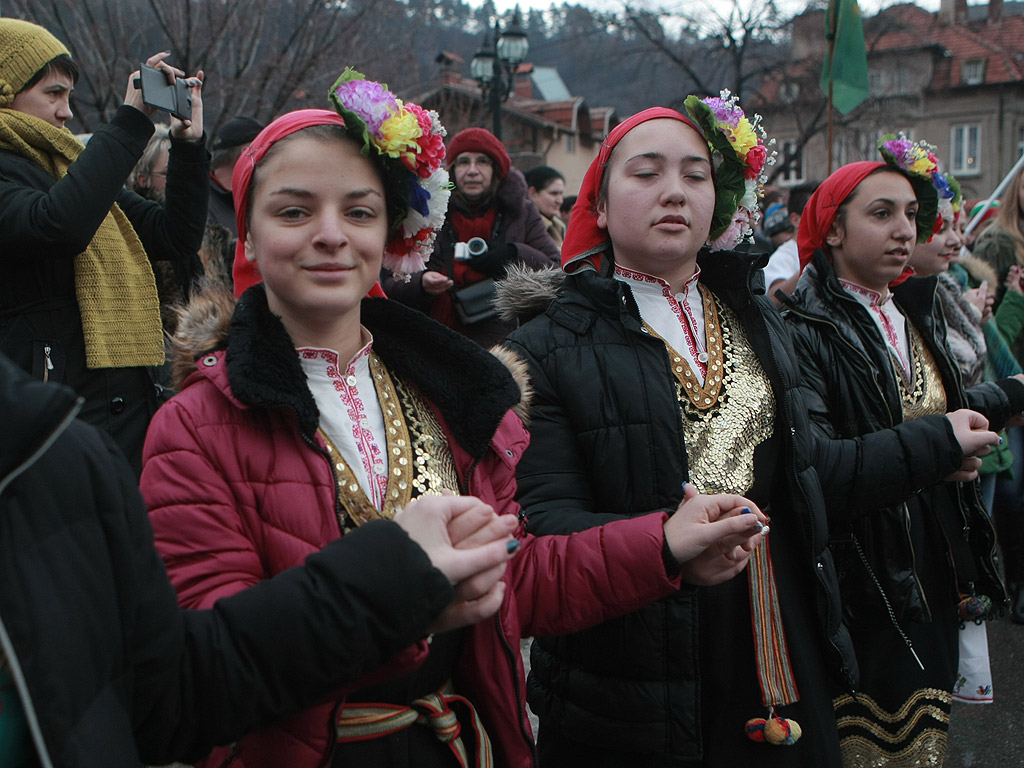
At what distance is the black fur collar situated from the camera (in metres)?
1.60

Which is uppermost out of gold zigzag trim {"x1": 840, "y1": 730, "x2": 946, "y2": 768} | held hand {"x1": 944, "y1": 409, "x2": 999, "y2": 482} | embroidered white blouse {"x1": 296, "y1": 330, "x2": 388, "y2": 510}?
embroidered white blouse {"x1": 296, "y1": 330, "x2": 388, "y2": 510}

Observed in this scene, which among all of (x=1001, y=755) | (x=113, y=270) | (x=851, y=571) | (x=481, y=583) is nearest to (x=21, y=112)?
(x=113, y=270)

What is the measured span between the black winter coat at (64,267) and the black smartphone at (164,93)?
0.09 m

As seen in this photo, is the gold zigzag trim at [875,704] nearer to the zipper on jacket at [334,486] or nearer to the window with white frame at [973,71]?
Answer: the zipper on jacket at [334,486]

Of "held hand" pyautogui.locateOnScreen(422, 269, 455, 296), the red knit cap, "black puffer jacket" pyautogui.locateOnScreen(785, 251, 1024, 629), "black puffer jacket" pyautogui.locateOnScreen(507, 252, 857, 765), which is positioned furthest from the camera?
the red knit cap

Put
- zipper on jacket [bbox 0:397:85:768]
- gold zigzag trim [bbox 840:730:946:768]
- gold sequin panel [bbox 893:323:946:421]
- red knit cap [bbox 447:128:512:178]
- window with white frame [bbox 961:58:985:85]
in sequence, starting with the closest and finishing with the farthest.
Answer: zipper on jacket [bbox 0:397:85:768], gold zigzag trim [bbox 840:730:946:768], gold sequin panel [bbox 893:323:946:421], red knit cap [bbox 447:128:512:178], window with white frame [bbox 961:58:985:85]

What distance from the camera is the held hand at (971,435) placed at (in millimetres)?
2754

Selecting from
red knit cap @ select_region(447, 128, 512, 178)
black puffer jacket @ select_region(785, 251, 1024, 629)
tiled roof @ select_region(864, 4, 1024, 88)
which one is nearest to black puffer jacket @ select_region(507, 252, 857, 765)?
black puffer jacket @ select_region(785, 251, 1024, 629)

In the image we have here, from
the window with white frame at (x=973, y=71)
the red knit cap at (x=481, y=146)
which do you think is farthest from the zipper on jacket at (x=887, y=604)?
the window with white frame at (x=973, y=71)

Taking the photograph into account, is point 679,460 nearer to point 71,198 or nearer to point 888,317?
point 888,317

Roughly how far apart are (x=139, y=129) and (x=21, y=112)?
40 cm

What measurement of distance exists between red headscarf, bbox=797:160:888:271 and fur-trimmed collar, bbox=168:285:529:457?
1881 millimetres

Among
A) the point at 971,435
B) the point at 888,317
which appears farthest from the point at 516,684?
the point at 888,317

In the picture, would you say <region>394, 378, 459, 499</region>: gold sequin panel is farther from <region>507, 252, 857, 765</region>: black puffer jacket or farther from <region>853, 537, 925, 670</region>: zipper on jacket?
<region>853, 537, 925, 670</region>: zipper on jacket
